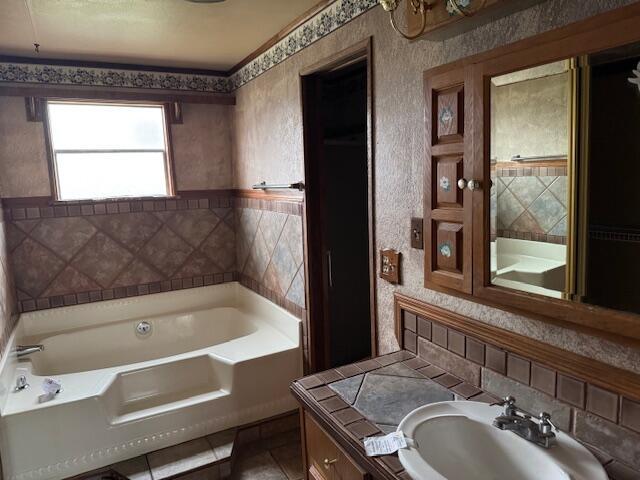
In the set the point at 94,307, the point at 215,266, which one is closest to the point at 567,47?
the point at 215,266

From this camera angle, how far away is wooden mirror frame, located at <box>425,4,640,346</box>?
107 cm

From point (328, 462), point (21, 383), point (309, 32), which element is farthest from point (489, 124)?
point (21, 383)

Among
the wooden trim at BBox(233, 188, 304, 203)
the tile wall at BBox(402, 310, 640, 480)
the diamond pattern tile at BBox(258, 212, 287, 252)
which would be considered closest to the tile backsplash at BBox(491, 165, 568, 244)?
the tile wall at BBox(402, 310, 640, 480)

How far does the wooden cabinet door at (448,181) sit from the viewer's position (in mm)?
1461

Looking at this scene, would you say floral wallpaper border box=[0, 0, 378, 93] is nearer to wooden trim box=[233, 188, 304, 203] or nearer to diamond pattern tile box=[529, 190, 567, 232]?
wooden trim box=[233, 188, 304, 203]

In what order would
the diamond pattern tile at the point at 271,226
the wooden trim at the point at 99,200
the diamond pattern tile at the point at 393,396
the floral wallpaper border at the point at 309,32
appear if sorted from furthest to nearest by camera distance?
the wooden trim at the point at 99,200 < the diamond pattern tile at the point at 271,226 < the floral wallpaper border at the point at 309,32 < the diamond pattern tile at the point at 393,396

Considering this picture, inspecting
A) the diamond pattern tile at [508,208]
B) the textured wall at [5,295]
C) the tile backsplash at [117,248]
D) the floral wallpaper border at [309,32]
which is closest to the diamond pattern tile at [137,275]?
the tile backsplash at [117,248]

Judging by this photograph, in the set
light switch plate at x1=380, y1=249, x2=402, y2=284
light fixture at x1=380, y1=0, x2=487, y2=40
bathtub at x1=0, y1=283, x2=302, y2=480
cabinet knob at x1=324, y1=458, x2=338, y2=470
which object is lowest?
bathtub at x1=0, y1=283, x2=302, y2=480

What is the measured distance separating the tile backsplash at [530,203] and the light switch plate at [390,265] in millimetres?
502

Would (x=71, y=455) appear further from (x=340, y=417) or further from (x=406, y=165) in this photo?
(x=406, y=165)

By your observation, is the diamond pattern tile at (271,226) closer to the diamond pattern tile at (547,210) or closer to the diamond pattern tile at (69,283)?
the diamond pattern tile at (69,283)

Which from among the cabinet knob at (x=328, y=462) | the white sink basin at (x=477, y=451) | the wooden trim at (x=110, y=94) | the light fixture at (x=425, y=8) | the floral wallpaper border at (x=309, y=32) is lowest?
the cabinet knob at (x=328, y=462)

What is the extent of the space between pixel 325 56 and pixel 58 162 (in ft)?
6.97

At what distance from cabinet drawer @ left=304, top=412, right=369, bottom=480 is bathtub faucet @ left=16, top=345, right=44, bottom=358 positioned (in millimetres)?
2072
